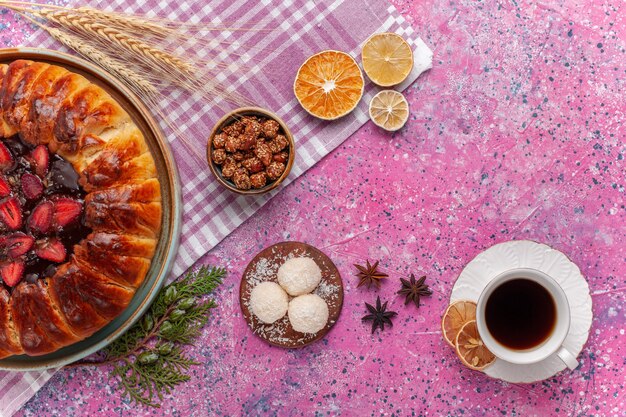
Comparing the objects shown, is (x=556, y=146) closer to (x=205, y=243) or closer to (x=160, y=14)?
(x=205, y=243)

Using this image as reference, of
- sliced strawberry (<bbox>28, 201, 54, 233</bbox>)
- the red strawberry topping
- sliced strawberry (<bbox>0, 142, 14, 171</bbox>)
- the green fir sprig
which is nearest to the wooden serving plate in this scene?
the green fir sprig

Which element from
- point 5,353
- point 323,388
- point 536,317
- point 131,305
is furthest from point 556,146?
point 5,353

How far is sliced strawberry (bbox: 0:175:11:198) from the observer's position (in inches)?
92.0

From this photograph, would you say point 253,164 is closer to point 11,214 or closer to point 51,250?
point 51,250

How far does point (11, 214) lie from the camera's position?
2.35 metres

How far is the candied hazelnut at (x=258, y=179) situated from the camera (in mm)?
2592

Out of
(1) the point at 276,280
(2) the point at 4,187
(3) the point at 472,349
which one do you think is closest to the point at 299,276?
(1) the point at 276,280

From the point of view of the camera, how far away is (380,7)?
2.77m

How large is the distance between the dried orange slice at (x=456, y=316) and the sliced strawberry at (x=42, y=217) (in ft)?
5.63

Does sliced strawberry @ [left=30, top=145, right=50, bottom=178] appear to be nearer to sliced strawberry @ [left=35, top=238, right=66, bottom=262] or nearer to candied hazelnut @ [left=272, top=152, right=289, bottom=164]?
sliced strawberry @ [left=35, top=238, right=66, bottom=262]

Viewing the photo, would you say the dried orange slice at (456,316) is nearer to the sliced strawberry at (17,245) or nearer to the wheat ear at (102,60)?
the wheat ear at (102,60)

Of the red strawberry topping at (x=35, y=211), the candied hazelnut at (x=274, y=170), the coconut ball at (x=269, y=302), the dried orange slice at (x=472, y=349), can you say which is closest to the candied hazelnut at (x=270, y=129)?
the candied hazelnut at (x=274, y=170)

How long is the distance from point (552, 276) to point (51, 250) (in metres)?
2.11

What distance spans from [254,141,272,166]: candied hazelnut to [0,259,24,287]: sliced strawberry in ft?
3.41
